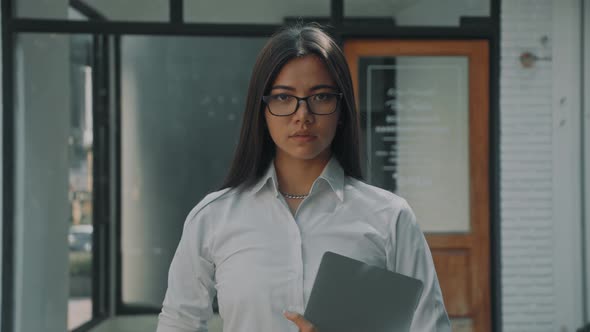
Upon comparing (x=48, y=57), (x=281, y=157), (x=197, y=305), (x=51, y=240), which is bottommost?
(x=51, y=240)

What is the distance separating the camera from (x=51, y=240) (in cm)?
485

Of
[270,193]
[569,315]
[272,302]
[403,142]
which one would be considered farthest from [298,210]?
[569,315]

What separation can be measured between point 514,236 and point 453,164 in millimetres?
589

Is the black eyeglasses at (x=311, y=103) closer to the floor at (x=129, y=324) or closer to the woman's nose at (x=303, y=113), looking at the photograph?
the woman's nose at (x=303, y=113)

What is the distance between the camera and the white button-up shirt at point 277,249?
1290 mm

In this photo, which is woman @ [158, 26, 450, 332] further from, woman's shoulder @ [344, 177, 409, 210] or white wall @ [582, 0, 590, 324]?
white wall @ [582, 0, 590, 324]

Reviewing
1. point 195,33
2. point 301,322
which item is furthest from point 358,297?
point 195,33

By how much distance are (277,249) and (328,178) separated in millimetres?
165

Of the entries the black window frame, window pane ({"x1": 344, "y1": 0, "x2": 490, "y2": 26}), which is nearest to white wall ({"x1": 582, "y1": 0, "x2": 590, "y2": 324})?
the black window frame

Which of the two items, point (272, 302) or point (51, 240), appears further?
point (51, 240)

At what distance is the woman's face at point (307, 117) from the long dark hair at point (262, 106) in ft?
0.05

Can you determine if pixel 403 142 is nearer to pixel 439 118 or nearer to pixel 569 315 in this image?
pixel 439 118

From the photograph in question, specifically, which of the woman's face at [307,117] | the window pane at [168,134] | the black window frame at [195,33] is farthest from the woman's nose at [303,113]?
the window pane at [168,134]

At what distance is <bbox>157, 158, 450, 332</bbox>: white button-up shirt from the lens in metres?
1.29
